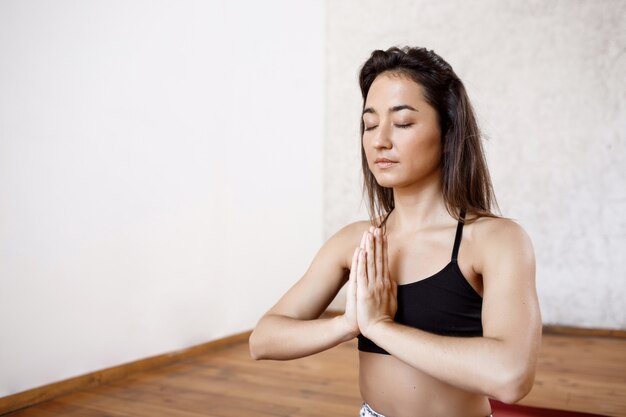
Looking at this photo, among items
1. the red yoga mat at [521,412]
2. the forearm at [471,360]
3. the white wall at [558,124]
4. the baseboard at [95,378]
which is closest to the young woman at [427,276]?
the forearm at [471,360]

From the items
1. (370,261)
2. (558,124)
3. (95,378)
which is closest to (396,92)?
(370,261)

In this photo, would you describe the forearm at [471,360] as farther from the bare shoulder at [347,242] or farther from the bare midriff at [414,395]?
the bare shoulder at [347,242]

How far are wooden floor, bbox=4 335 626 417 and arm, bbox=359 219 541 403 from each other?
1318 mm

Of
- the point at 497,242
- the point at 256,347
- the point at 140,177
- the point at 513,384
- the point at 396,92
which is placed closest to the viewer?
the point at 513,384

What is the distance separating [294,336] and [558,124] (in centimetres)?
310

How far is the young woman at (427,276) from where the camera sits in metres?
0.97

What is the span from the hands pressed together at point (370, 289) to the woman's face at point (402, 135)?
139 mm

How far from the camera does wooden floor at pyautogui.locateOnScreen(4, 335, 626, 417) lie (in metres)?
2.24

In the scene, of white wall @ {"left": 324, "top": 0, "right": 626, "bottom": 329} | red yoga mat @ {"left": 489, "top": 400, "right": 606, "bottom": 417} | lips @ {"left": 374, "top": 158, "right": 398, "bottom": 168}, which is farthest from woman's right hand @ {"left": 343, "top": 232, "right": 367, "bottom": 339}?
white wall @ {"left": 324, "top": 0, "right": 626, "bottom": 329}

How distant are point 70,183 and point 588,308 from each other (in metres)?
3.20

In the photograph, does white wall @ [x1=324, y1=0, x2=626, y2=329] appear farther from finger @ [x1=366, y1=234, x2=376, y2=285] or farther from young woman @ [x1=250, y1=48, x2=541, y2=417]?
finger @ [x1=366, y1=234, x2=376, y2=285]

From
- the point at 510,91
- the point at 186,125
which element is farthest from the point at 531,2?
the point at 186,125

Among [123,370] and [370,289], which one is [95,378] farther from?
[370,289]

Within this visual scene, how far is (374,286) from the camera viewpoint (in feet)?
3.50
